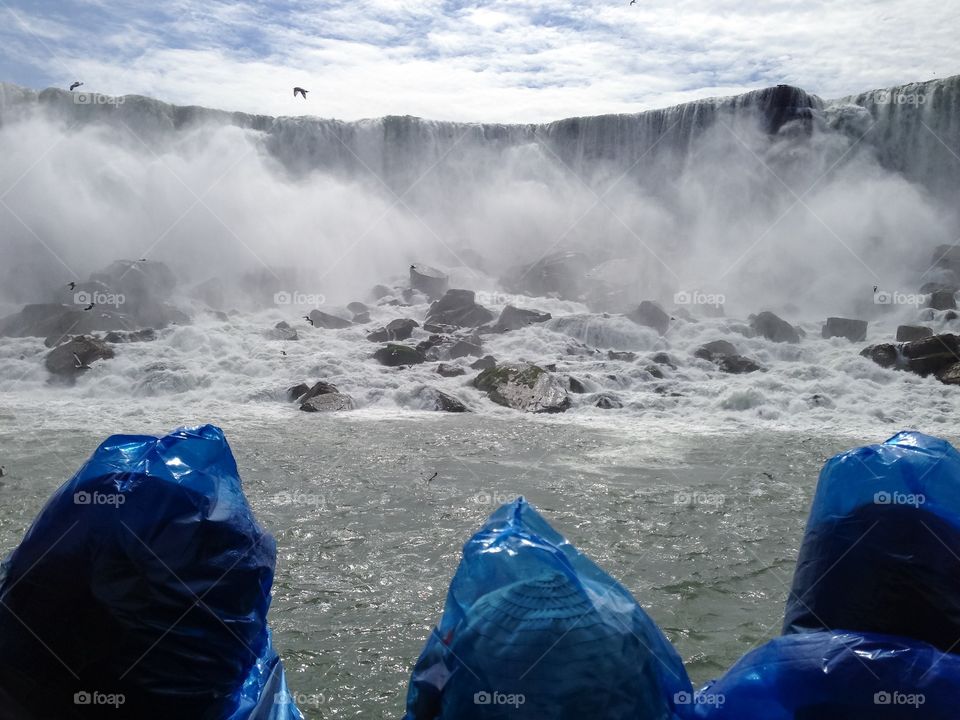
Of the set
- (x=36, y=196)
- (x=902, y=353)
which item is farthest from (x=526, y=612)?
(x=36, y=196)

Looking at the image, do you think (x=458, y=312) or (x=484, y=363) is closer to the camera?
(x=484, y=363)

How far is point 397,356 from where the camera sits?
1554cm

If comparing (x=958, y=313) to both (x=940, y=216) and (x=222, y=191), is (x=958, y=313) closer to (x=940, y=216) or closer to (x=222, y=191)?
(x=940, y=216)

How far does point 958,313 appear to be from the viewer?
17.2 metres

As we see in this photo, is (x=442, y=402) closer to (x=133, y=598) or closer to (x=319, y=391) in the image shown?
(x=319, y=391)

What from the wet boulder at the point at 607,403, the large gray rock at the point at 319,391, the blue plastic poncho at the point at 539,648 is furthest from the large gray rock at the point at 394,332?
the blue plastic poncho at the point at 539,648

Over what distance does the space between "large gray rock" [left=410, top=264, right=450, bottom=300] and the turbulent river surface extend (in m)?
12.5

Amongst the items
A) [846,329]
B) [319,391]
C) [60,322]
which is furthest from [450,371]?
[846,329]

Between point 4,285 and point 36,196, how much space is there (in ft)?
10.2

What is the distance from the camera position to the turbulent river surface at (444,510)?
3643 mm

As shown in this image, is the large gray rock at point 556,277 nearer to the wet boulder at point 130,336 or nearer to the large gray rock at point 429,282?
the large gray rock at point 429,282

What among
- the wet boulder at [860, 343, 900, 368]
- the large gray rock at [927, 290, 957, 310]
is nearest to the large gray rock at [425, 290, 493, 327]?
the wet boulder at [860, 343, 900, 368]

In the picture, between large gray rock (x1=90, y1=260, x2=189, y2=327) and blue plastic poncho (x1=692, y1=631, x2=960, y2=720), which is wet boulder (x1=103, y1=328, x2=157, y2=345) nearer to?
large gray rock (x1=90, y1=260, x2=189, y2=327)

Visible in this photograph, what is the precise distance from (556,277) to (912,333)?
1068cm
